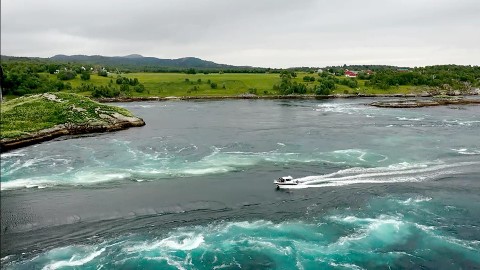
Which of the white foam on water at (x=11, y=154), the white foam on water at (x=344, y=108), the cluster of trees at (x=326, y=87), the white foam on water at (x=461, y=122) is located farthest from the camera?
the cluster of trees at (x=326, y=87)

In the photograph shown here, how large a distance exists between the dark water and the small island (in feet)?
13.0

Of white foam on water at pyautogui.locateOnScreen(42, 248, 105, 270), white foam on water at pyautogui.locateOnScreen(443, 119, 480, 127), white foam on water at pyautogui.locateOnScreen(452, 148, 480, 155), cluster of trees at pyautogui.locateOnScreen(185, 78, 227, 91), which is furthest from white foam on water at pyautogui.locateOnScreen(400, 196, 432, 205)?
cluster of trees at pyautogui.locateOnScreen(185, 78, 227, 91)

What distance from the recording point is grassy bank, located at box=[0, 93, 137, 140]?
7188 centimetres

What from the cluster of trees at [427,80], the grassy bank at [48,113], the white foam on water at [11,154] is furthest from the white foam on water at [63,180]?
the cluster of trees at [427,80]

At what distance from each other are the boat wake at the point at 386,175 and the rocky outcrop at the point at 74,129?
44.3 meters

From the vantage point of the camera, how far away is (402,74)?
177625mm

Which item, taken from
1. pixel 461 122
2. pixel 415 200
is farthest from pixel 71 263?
pixel 461 122

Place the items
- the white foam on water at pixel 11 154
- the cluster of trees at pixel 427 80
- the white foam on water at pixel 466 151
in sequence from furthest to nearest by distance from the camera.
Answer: the cluster of trees at pixel 427 80 → the white foam on water at pixel 466 151 → the white foam on water at pixel 11 154

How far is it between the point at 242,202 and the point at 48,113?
52.9 m

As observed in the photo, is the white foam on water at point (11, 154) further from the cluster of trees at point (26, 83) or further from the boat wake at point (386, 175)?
the cluster of trees at point (26, 83)

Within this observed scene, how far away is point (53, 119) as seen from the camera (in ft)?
254

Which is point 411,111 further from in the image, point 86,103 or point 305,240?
point 305,240

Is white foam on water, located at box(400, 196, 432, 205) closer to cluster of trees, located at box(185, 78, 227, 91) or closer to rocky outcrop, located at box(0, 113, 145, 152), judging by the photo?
rocky outcrop, located at box(0, 113, 145, 152)

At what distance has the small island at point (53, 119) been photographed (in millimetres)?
68750
